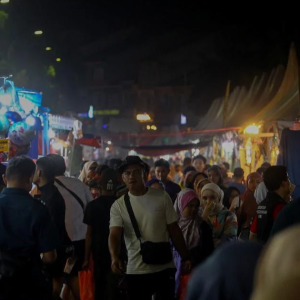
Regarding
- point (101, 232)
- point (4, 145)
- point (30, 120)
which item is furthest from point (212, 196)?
point (30, 120)

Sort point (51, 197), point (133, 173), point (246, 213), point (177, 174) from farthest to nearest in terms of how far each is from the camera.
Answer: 1. point (177, 174)
2. point (246, 213)
3. point (51, 197)
4. point (133, 173)

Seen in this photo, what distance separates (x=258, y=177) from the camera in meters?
9.80

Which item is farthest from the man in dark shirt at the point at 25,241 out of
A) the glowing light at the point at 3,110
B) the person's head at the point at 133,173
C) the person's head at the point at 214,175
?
the person's head at the point at 214,175

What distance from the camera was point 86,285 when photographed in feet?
24.5

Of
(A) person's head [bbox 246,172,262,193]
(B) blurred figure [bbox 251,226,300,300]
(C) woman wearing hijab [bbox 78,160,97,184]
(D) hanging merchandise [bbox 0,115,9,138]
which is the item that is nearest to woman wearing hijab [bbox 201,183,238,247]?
(A) person's head [bbox 246,172,262,193]

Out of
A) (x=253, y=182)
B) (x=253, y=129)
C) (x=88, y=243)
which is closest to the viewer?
(x=88, y=243)

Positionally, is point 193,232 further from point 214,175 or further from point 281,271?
point 281,271

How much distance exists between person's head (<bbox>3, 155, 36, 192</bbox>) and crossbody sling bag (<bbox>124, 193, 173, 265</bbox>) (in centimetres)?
116

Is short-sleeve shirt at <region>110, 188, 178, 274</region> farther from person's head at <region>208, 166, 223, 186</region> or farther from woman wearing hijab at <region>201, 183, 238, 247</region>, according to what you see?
person's head at <region>208, 166, 223, 186</region>

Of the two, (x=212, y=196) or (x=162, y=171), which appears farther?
(x=162, y=171)

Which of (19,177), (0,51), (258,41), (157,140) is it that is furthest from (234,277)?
(157,140)

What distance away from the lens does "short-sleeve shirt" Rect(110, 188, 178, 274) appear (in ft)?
18.8

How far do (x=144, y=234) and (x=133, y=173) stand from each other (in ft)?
2.09

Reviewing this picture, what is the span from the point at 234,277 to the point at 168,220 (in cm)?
373
